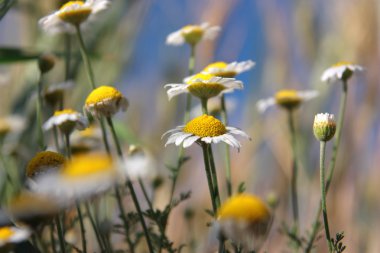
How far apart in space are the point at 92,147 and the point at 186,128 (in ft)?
0.91

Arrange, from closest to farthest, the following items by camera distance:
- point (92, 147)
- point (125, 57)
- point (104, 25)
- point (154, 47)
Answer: point (92, 147), point (104, 25), point (125, 57), point (154, 47)

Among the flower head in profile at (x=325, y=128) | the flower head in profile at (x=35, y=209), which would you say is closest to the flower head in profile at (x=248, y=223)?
the flower head in profile at (x=35, y=209)

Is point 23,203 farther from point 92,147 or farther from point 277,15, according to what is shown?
point 277,15

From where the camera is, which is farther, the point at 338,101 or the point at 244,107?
the point at 244,107

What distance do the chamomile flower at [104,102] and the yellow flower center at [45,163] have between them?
94 mm

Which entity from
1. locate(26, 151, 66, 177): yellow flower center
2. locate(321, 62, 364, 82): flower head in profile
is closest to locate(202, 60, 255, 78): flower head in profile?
locate(321, 62, 364, 82): flower head in profile

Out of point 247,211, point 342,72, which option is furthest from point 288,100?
point 247,211

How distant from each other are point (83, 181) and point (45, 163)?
152mm

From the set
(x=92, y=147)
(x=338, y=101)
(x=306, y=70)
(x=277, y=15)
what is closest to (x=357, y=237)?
(x=338, y=101)

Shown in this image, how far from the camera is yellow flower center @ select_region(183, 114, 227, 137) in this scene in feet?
1.72

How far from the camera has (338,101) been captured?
134 cm

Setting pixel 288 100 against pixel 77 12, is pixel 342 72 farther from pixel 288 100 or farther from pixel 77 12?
pixel 77 12

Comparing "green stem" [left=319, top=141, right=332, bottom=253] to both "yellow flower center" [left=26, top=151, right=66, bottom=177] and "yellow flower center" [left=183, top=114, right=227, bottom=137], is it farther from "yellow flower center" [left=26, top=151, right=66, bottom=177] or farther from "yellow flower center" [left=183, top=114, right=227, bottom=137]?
"yellow flower center" [left=26, top=151, right=66, bottom=177]

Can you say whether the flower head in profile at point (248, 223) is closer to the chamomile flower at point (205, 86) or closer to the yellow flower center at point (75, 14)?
the chamomile flower at point (205, 86)
